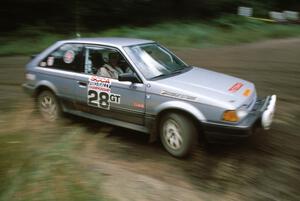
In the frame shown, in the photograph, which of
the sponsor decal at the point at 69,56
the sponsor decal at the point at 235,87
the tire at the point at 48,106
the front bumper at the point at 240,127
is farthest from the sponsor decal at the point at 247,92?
the tire at the point at 48,106

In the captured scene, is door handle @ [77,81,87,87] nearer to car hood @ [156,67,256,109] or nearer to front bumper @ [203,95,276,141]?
car hood @ [156,67,256,109]

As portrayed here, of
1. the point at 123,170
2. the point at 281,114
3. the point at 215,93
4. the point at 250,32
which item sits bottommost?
the point at 123,170

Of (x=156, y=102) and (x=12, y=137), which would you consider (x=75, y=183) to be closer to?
(x=12, y=137)

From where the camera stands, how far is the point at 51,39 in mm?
17672

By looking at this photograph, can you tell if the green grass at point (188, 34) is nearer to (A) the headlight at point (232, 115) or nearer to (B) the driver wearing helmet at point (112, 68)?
(B) the driver wearing helmet at point (112, 68)

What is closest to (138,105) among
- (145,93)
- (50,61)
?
(145,93)

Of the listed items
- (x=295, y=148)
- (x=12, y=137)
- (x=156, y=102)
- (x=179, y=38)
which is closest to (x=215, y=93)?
(x=156, y=102)

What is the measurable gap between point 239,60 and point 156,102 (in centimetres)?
688

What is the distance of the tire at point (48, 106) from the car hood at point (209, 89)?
2194 millimetres

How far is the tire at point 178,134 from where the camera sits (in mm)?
5723

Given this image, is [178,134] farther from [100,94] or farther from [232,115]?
[100,94]

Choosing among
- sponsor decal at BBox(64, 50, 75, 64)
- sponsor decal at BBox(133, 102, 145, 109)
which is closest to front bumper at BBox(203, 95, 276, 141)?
sponsor decal at BBox(133, 102, 145, 109)

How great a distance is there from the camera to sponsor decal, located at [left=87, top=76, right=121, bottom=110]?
643cm

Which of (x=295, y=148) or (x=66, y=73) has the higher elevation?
(x=66, y=73)
